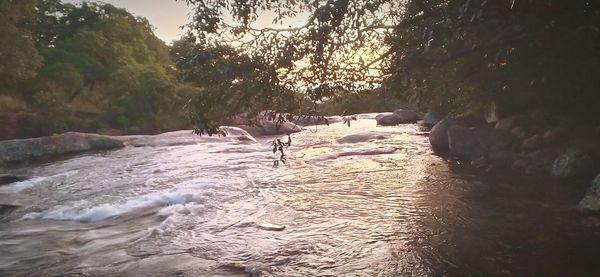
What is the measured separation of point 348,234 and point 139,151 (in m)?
17.6

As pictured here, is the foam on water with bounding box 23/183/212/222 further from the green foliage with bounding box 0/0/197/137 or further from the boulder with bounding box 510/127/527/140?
the green foliage with bounding box 0/0/197/137

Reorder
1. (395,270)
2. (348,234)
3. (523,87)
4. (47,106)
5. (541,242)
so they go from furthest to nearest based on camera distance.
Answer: (47,106) → (523,87) → (348,234) → (541,242) → (395,270)

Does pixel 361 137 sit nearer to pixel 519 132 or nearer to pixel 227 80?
pixel 519 132

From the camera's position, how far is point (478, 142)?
15.7m

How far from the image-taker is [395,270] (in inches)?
230

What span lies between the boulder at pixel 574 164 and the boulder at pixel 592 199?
8.65 ft

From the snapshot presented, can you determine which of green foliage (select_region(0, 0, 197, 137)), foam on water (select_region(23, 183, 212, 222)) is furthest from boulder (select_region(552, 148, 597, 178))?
green foliage (select_region(0, 0, 197, 137))

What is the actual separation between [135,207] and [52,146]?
49.2 ft

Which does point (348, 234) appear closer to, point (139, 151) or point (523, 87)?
point (523, 87)

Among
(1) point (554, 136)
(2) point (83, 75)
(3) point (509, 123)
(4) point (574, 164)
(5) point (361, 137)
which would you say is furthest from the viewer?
(2) point (83, 75)

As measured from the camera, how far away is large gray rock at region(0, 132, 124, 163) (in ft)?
67.8

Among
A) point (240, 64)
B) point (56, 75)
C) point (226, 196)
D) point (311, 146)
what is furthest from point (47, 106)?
point (240, 64)

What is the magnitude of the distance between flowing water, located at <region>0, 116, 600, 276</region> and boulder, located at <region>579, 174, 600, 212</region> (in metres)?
0.25

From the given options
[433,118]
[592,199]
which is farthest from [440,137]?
[433,118]
